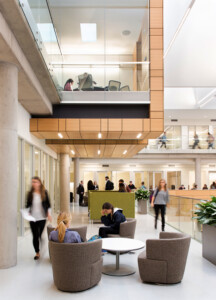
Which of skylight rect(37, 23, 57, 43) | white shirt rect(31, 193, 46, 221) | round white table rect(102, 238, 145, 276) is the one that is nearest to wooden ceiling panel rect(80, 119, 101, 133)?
skylight rect(37, 23, 57, 43)

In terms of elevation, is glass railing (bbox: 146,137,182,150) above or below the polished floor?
above

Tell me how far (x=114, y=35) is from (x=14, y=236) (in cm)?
855

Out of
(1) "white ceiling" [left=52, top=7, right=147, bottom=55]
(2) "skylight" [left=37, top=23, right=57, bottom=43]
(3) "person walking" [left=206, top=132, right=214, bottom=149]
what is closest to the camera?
(2) "skylight" [left=37, top=23, right=57, bottom=43]

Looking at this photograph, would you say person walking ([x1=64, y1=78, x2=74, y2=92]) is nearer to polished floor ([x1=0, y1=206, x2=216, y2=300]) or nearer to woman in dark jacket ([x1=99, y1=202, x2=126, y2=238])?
woman in dark jacket ([x1=99, y1=202, x2=126, y2=238])

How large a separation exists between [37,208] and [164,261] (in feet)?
10.1

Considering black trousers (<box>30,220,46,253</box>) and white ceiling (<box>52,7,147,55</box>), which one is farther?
white ceiling (<box>52,7,147,55</box>)

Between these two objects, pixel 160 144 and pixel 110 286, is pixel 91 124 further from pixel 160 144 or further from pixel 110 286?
pixel 160 144

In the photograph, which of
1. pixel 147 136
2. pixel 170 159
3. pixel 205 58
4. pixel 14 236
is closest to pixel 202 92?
pixel 205 58

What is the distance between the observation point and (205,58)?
1603 centimetres

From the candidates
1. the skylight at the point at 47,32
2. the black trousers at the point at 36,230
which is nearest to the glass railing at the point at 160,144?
the skylight at the point at 47,32

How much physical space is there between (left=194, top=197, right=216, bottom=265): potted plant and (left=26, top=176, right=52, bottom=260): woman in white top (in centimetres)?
327

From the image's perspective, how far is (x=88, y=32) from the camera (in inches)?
504

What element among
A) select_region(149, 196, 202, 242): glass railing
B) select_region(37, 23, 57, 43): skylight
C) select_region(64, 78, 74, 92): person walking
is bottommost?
select_region(149, 196, 202, 242): glass railing

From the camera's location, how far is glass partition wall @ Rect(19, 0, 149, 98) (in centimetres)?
1070
